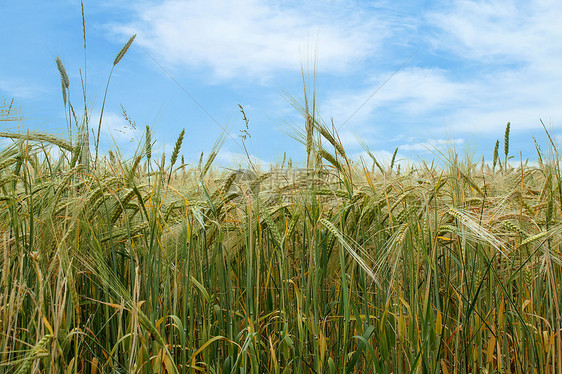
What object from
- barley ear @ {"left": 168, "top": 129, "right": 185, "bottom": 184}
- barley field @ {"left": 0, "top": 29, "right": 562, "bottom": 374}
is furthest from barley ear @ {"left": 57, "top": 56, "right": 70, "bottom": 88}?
barley ear @ {"left": 168, "top": 129, "right": 185, "bottom": 184}

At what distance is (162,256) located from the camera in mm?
1759

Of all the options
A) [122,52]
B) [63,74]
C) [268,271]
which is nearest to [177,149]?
[268,271]

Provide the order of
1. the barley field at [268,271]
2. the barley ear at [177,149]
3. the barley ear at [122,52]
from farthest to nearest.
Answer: the barley ear at [122,52] → the barley ear at [177,149] → the barley field at [268,271]

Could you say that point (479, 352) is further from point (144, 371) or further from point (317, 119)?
point (144, 371)

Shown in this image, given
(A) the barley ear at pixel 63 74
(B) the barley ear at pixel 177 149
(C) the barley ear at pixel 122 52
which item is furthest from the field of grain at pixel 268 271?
(A) the barley ear at pixel 63 74

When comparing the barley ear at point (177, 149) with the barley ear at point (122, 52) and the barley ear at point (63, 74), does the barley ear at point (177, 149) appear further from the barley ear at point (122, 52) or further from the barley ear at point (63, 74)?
the barley ear at point (63, 74)

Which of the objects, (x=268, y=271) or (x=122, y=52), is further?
(x=122, y=52)

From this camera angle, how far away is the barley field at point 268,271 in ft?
5.16

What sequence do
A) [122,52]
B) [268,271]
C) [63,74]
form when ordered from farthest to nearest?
1. [63,74]
2. [122,52]
3. [268,271]

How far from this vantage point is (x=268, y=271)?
1.80 m

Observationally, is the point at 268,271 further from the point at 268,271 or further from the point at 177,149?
the point at 177,149

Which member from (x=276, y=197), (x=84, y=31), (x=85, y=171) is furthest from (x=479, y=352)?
(x=84, y=31)

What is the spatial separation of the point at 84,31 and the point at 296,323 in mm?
2091

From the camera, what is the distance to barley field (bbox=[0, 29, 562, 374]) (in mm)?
1573
